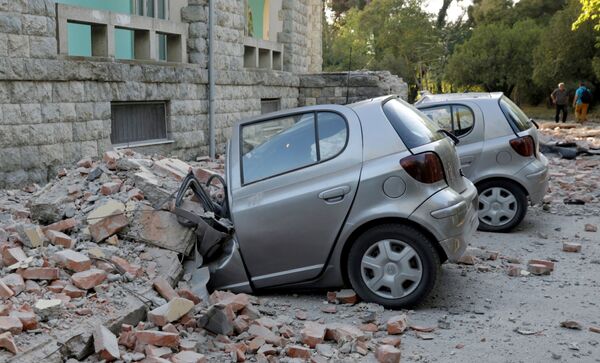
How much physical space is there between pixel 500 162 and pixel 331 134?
368 centimetres

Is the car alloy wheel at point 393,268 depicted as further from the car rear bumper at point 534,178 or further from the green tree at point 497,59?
the green tree at point 497,59

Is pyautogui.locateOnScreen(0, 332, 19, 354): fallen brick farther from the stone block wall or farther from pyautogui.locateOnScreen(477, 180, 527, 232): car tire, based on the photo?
the stone block wall

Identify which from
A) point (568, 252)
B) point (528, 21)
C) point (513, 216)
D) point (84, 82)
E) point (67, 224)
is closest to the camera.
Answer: point (67, 224)

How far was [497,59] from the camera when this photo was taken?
40812mm

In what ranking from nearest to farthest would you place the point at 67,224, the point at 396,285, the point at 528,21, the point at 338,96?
the point at 396,285, the point at 67,224, the point at 338,96, the point at 528,21

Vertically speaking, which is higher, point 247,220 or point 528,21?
point 528,21

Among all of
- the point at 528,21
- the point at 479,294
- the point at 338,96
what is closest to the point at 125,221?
the point at 479,294

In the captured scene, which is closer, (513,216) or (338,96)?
(513,216)

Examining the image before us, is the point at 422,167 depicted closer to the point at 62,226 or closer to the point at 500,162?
the point at 62,226

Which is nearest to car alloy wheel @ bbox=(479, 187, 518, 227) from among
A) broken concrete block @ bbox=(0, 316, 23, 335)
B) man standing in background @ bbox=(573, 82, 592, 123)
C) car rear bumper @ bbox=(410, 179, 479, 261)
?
car rear bumper @ bbox=(410, 179, 479, 261)

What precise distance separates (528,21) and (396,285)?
41361 millimetres

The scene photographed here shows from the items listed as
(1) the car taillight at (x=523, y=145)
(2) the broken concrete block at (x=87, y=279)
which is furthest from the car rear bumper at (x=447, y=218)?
(1) the car taillight at (x=523, y=145)

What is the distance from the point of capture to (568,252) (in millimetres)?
7602

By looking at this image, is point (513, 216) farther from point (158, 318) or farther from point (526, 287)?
point (158, 318)
